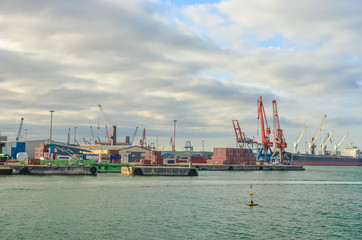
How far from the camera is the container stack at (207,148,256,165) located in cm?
17650

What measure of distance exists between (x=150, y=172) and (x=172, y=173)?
21.5 ft

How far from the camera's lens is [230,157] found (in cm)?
17838

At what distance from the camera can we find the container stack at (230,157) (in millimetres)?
176500

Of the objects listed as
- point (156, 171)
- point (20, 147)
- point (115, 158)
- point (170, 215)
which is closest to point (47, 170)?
point (156, 171)

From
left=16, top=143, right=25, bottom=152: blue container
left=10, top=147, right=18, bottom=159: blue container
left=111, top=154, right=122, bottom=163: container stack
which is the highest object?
left=16, top=143, right=25, bottom=152: blue container

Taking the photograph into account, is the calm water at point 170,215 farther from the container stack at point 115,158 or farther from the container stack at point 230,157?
the container stack at point 230,157

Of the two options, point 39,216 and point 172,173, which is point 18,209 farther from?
point 172,173

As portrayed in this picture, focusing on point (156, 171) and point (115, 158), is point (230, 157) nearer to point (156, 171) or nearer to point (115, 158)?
point (115, 158)

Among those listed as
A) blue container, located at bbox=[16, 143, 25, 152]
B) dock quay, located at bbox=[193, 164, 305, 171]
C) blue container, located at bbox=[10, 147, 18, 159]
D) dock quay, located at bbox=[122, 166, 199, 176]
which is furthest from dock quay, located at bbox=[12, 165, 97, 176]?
dock quay, located at bbox=[193, 164, 305, 171]

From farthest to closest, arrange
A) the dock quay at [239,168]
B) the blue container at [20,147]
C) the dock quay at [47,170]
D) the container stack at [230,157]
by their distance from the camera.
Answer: the container stack at [230,157]
the dock quay at [239,168]
the blue container at [20,147]
the dock quay at [47,170]

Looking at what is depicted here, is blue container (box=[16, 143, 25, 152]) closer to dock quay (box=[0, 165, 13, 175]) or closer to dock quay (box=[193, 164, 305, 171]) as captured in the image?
dock quay (box=[0, 165, 13, 175])

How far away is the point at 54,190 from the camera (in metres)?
65.4

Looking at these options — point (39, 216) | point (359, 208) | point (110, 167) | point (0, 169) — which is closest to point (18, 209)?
point (39, 216)

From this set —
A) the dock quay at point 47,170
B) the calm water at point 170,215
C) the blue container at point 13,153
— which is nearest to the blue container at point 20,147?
the blue container at point 13,153
